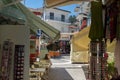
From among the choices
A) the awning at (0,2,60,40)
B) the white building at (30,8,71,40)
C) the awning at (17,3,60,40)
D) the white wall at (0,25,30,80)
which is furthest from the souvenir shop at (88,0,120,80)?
the white building at (30,8,71,40)

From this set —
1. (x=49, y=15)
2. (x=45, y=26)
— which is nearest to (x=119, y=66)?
(x=45, y=26)

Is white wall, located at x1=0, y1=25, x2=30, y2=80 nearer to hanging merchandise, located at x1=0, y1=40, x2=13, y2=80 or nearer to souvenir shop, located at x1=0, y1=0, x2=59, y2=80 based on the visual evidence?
souvenir shop, located at x1=0, y1=0, x2=59, y2=80

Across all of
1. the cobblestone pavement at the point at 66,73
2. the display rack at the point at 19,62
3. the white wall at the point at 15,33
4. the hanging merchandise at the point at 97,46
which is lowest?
the cobblestone pavement at the point at 66,73

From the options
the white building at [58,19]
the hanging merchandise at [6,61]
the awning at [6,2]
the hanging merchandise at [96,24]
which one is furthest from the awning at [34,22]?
the white building at [58,19]

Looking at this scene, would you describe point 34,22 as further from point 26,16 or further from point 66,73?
point 66,73

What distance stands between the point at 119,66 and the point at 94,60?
398mm

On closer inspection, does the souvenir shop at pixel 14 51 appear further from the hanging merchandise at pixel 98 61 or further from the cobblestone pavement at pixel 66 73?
the cobblestone pavement at pixel 66 73

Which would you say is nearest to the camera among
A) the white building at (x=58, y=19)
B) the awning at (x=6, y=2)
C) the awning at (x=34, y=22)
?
the awning at (x=6, y=2)

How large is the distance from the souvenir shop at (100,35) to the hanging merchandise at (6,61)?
1.90 metres

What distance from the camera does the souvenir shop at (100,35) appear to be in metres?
4.23

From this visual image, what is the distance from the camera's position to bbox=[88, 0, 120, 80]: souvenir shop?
4.23m

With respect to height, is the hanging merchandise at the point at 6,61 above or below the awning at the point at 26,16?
below

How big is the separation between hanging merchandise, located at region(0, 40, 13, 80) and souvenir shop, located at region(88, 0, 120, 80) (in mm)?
1895

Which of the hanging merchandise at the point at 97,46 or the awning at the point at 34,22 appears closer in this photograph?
the hanging merchandise at the point at 97,46
